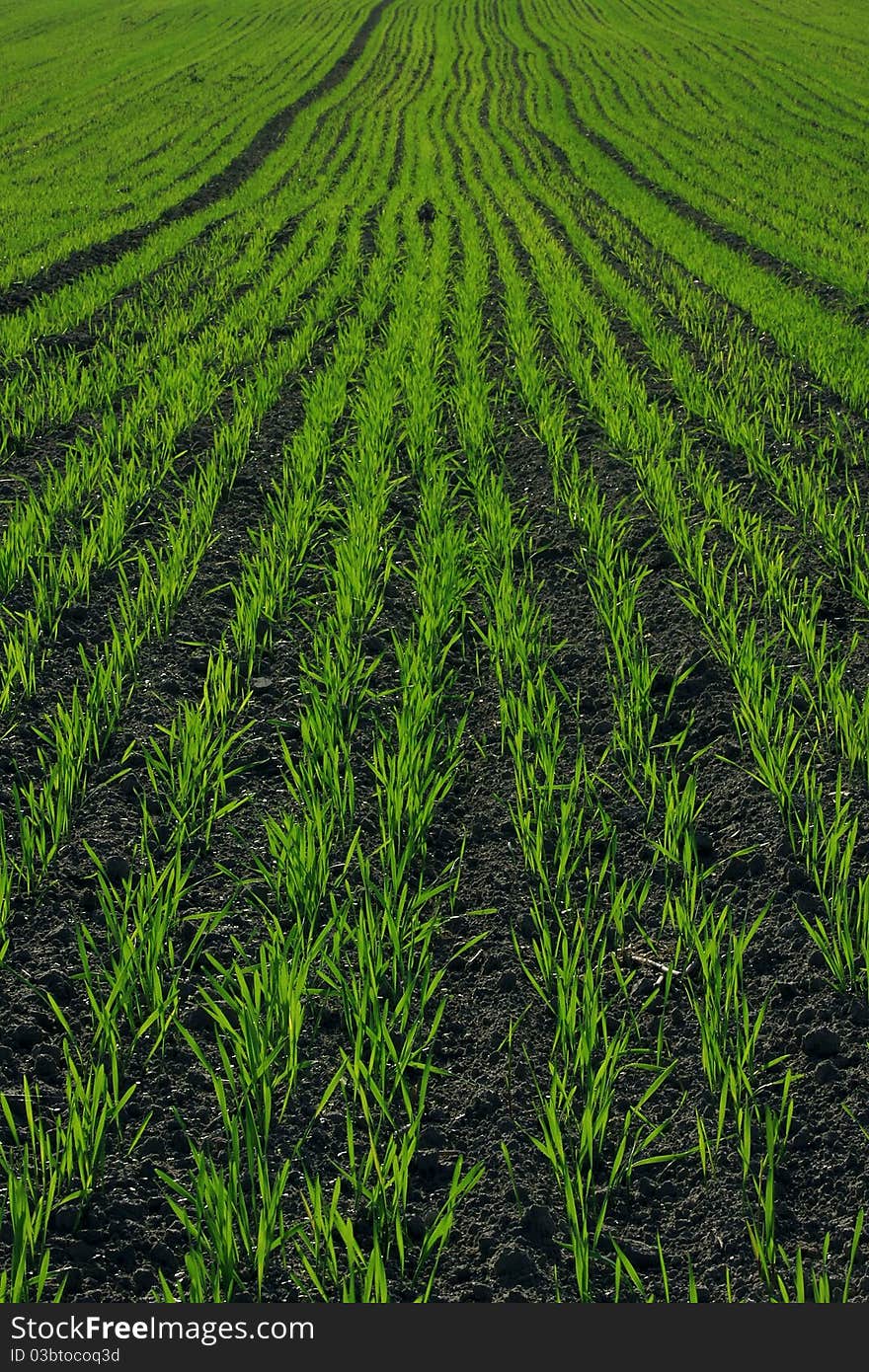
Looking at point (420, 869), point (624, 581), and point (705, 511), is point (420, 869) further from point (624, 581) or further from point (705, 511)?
point (705, 511)

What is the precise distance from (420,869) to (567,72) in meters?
29.4

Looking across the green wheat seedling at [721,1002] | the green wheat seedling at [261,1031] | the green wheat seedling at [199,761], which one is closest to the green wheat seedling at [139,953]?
the green wheat seedling at [261,1031]

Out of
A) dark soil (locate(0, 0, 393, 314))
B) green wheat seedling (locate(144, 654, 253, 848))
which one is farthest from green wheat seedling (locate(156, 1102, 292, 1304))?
dark soil (locate(0, 0, 393, 314))

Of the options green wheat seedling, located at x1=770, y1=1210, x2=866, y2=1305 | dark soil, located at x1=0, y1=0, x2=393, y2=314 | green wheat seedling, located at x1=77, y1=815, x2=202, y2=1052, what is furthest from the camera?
dark soil, located at x1=0, y1=0, x2=393, y2=314

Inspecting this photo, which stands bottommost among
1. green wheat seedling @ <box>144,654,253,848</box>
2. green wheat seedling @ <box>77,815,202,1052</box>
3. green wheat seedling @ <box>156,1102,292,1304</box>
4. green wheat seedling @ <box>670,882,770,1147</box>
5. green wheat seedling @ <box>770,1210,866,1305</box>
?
green wheat seedling @ <box>770,1210,866,1305</box>

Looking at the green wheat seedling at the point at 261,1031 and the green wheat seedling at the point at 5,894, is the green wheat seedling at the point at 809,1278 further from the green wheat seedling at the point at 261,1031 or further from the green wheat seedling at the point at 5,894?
the green wheat seedling at the point at 5,894

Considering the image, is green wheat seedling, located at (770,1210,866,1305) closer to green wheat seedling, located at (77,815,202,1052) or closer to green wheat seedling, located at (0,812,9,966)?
green wheat seedling, located at (77,815,202,1052)

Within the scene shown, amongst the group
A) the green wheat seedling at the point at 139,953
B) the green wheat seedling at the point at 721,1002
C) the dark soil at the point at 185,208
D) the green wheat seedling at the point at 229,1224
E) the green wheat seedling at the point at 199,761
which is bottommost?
the green wheat seedling at the point at 229,1224

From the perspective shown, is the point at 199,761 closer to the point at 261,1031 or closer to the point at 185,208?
the point at 261,1031

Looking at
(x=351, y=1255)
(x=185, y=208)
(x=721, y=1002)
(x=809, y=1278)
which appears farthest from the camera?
(x=185, y=208)

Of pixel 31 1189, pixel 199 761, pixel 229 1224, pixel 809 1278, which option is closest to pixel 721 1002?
pixel 809 1278

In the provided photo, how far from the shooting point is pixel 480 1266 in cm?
187

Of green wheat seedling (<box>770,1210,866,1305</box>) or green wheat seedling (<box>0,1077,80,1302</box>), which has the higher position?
green wheat seedling (<box>0,1077,80,1302</box>)

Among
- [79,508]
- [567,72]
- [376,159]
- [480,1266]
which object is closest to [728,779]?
[480,1266]
